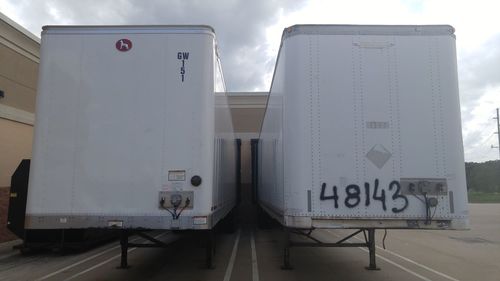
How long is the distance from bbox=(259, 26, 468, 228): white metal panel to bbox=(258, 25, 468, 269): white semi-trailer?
0.01 metres

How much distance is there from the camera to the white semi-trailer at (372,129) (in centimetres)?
617

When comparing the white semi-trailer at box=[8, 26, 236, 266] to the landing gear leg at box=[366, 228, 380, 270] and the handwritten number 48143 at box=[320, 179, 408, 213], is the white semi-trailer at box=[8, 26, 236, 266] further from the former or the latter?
the landing gear leg at box=[366, 228, 380, 270]

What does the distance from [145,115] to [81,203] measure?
60.2 inches

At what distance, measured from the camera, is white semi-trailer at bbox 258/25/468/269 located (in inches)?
243

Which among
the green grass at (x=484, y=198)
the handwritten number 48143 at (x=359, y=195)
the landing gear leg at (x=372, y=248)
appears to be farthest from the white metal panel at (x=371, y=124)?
the green grass at (x=484, y=198)

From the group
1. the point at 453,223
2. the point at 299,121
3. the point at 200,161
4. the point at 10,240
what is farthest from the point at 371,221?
the point at 10,240

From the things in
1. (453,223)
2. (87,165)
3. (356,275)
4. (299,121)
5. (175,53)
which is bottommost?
(356,275)

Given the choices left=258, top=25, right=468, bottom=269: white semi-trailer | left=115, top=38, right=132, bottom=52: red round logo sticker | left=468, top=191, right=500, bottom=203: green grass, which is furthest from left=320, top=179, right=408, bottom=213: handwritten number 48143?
left=468, top=191, right=500, bottom=203: green grass

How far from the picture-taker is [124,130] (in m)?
6.54

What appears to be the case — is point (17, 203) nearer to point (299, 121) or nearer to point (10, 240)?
point (10, 240)

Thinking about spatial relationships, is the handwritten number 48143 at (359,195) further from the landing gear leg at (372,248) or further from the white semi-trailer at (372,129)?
the landing gear leg at (372,248)

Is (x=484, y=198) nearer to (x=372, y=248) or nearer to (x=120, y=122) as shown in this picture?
(x=372, y=248)

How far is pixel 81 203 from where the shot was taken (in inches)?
252

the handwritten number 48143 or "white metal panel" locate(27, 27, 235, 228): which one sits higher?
"white metal panel" locate(27, 27, 235, 228)
